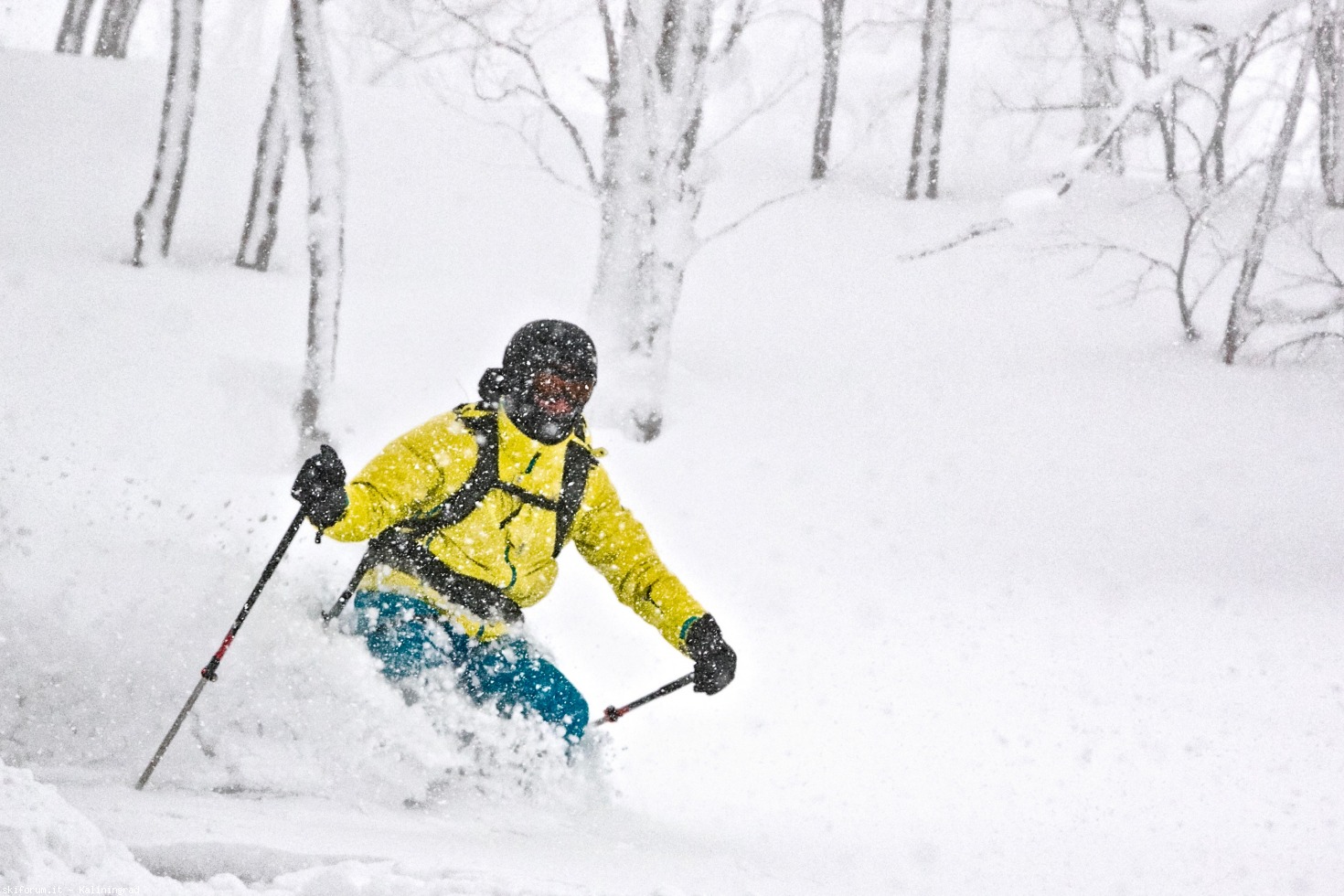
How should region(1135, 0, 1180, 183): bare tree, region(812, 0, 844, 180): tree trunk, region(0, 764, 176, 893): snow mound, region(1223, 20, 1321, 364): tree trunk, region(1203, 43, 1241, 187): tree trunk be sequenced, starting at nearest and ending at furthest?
region(0, 764, 176, 893): snow mound, region(1223, 20, 1321, 364): tree trunk, region(1135, 0, 1180, 183): bare tree, region(1203, 43, 1241, 187): tree trunk, region(812, 0, 844, 180): tree trunk

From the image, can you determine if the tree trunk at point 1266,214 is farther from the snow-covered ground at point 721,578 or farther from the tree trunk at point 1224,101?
the tree trunk at point 1224,101

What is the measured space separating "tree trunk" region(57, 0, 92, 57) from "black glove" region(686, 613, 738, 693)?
20.6 m

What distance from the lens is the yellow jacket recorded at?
3.62 metres

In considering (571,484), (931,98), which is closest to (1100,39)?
(931,98)

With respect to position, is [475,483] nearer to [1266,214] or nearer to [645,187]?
[645,187]

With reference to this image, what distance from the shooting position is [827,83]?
18.8 metres

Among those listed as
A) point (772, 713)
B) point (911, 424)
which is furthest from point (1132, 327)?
point (772, 713)

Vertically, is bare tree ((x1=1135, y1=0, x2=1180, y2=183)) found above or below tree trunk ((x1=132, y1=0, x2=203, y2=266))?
above

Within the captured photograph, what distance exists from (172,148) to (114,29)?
9869 mm

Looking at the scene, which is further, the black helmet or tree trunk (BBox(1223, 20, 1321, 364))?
tree trunk (BBox(1223, 20, 1321, 364))

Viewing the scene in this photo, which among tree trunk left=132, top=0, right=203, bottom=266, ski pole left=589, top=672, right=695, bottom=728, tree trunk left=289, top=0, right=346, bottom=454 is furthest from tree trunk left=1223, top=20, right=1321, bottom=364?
tree trunk left=132, top=0, right=203, bottom=266

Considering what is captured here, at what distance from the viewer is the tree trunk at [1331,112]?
12384mm

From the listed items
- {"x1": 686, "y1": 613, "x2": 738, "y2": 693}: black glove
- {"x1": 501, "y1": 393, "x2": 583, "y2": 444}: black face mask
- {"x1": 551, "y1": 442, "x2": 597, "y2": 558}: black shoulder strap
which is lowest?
{"x1": 686, "y1": 613, "x2": 738, "y2": 693}: black glove

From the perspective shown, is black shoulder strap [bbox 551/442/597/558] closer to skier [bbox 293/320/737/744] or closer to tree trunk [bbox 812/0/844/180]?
skier [bbox 293/320/737/744]
